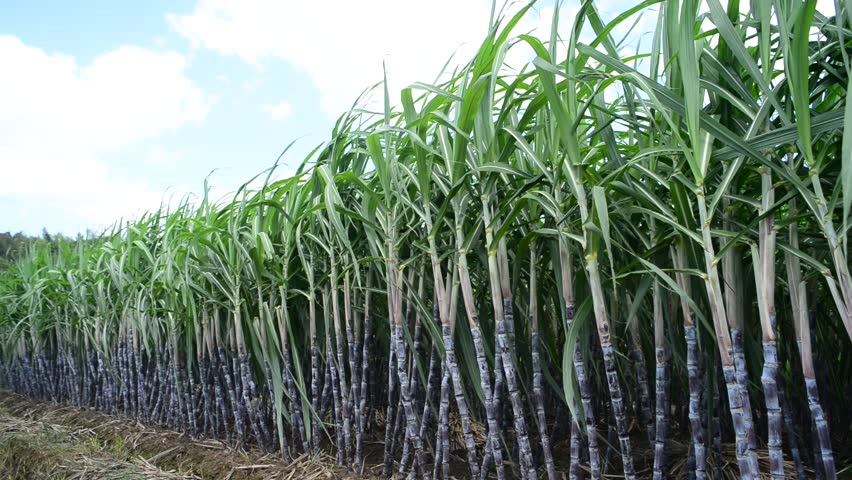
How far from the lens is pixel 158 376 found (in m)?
3.14

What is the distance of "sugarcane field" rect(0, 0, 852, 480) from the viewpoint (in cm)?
95

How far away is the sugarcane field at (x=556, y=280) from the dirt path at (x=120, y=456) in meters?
0.02

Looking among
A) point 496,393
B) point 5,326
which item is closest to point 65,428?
point 5,326

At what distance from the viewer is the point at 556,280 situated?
53.3 inches

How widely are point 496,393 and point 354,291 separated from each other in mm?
656

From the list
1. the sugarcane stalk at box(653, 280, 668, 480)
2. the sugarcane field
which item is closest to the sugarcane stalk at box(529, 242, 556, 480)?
the sugarcane field

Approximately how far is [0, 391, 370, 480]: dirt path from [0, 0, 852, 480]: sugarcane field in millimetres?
18

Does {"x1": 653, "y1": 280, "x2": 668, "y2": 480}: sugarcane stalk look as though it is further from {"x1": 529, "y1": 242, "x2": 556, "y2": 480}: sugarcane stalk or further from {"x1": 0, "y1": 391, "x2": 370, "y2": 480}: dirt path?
{"x1": 0, "y1": 391, "x2": 370, "y2": 480}: dirt path

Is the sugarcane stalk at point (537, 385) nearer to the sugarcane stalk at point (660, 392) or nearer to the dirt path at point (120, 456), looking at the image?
the sugarcane stalk at point (660, 392)

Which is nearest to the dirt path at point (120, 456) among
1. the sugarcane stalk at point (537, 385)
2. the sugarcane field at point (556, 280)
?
the sugarcane field at point (556, 280)

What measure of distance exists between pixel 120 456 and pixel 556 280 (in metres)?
2.16

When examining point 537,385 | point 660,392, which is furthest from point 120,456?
point 660,392

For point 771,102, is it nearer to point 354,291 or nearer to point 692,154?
point 692,154

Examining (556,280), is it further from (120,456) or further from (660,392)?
(120,456)
